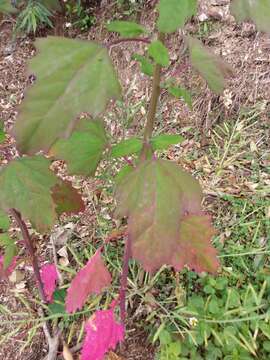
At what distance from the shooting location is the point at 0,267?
1.50 m

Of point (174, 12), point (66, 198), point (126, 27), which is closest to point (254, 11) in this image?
point (174, 12)

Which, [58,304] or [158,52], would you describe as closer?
[158,52]

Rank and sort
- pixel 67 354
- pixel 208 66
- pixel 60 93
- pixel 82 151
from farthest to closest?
1. pixel 67 354
2. pixel 82 151
3. pixel 208 66
4. pixel 60 93

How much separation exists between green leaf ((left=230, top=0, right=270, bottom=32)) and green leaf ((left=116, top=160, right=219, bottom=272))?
0.33 metres

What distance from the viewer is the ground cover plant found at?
84cm

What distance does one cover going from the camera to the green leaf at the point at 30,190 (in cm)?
112

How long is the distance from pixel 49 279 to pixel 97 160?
2.05 feet

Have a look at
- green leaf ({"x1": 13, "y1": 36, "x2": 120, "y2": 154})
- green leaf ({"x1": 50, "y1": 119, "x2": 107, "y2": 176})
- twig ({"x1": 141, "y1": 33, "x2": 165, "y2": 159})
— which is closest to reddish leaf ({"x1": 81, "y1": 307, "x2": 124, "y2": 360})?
green leaf ({"x1": 50, "y1": 119, "x2": 107, "y2": 176})

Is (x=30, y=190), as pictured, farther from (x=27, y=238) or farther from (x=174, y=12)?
(x=174, y=12)

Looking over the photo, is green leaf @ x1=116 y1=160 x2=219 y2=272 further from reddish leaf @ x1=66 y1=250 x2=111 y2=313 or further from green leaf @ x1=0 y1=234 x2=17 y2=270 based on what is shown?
green leaf @ x1=0 y1=234 x2=17 y2=270

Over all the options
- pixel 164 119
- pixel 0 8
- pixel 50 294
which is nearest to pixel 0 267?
pixel 50 294

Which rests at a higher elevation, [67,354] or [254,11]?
[254,11]

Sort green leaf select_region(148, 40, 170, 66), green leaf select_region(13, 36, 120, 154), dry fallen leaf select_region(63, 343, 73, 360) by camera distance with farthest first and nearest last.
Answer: dry fallen leaf select_region(63, 343, 73, 360) → green leaf select_region(148, 40, 170, 66) → green leaf select_region(13, 36, 120, 154)

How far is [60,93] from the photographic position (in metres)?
0.85
